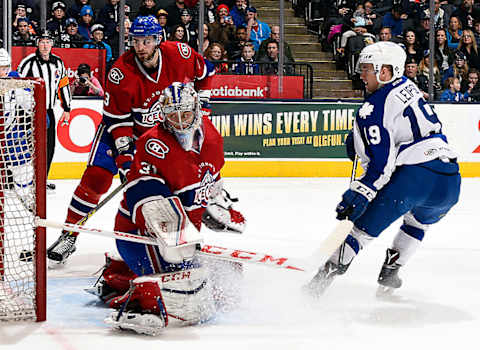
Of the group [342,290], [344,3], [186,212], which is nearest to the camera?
[186,212]

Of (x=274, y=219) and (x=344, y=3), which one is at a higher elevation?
(x=344, y=3)

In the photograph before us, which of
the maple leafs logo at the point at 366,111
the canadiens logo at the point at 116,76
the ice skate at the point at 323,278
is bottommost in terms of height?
the ice skate at the point at 323,278

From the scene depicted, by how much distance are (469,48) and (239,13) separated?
2.51 meters

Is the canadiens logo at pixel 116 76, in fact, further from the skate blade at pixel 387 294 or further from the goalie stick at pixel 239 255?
the skate blade at pixel 387 294

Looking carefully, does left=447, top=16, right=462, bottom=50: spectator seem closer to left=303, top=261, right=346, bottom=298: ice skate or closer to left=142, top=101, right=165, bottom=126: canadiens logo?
left=142, top=101, right=165, bottom=126: canadiens logo

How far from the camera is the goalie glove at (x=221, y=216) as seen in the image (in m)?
3.14

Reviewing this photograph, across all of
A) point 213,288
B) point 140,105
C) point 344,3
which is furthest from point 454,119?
point 213,288

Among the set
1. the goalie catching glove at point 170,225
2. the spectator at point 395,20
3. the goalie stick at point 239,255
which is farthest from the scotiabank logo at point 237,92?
the goalie catching glove at point 170,225

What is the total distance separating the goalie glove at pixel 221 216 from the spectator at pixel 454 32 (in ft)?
20.3

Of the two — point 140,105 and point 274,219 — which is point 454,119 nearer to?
point 274,219

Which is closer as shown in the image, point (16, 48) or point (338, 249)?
point (338, 249)

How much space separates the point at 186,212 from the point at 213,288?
39 centimetres

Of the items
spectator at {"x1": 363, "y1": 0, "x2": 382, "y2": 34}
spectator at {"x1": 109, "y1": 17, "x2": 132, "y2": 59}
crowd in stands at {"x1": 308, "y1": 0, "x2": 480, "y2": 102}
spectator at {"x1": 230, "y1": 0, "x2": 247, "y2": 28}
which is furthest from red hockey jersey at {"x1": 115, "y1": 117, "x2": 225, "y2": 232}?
spectator at {"x1": 363, "y1": 0, "x2": 382, "y2": 34}

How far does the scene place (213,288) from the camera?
3.18 m
